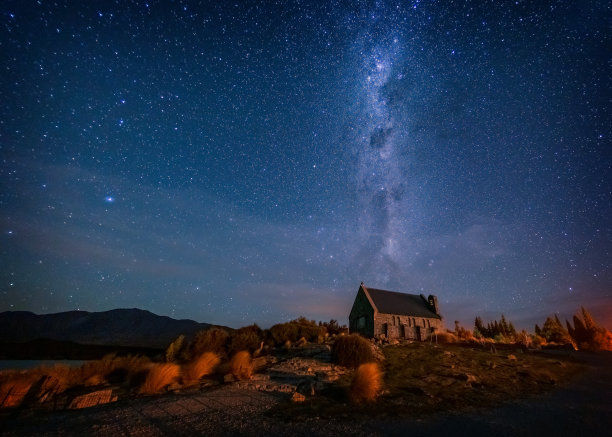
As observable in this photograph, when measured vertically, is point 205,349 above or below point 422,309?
below

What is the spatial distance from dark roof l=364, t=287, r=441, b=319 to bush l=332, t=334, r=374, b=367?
21613 mm

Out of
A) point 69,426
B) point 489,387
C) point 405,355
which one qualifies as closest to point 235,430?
point 69,426

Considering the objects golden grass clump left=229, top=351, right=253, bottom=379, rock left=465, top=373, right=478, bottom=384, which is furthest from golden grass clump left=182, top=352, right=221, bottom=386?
rock left=465, top=373, right=478, bottom=384

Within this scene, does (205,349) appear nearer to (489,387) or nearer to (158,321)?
(489,387)

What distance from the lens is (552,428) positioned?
6281mm

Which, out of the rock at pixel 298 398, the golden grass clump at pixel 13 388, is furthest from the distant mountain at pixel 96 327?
the rock at pixel 298 398

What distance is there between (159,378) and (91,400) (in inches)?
89.4

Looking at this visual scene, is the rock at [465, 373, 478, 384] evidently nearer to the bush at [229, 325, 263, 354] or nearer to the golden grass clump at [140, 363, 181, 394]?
the golden grass clump at [140, 363, 181, 394]

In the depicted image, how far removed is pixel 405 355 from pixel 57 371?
19708 mm

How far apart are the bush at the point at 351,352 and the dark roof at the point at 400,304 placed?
2161cm

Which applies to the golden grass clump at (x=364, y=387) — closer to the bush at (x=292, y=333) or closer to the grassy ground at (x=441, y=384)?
the grassy ground at (x=441, y=384)

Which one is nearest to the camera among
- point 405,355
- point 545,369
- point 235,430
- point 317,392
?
point 235,430

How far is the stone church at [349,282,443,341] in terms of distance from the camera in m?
34.2

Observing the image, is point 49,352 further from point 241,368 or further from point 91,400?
point 241,368
